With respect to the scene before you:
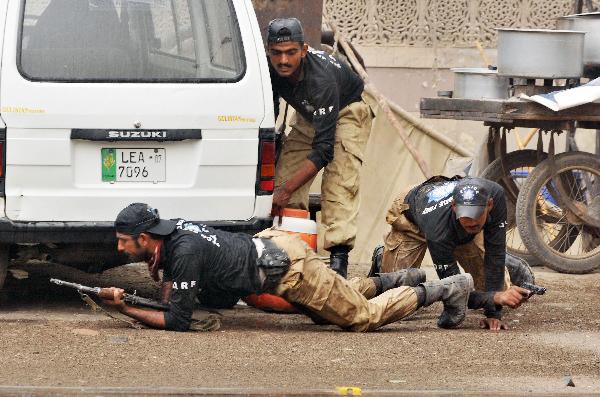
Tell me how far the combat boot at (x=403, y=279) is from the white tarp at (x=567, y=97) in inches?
82.0

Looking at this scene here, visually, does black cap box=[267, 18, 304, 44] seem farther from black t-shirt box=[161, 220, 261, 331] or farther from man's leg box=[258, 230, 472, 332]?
black t-shirt box=[161, 220, 261, 331]

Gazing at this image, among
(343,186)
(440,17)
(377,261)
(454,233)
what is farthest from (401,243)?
(440,17)

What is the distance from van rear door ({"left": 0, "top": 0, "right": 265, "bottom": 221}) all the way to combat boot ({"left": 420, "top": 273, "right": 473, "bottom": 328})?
1118 millimetres

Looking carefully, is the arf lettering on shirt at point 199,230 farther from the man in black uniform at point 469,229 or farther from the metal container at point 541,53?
the metal container at point 541,53

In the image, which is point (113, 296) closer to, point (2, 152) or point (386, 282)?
point (2, 152)

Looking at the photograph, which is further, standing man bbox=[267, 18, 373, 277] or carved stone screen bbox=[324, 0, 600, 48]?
carved stone screen bbox=[324, 0, 600, 48]

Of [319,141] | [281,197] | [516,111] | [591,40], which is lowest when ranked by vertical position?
[281,197]

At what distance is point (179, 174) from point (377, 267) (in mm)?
1755

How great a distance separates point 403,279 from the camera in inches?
337

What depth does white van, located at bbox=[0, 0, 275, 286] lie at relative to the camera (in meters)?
7.83

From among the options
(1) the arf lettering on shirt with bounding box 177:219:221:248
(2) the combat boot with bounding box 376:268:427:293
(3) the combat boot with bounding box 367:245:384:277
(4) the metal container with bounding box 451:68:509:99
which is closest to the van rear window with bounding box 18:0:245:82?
(1) the arf lettering on shirt with bounding box 177:219:221:248

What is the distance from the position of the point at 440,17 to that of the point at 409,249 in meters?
6.87

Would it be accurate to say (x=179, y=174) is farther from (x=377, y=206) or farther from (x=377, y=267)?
(x=377, y=206)

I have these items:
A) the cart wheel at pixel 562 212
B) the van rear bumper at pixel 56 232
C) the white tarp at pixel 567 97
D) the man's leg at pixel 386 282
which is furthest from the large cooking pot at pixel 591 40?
the van rear bumper at pixel 56 232
